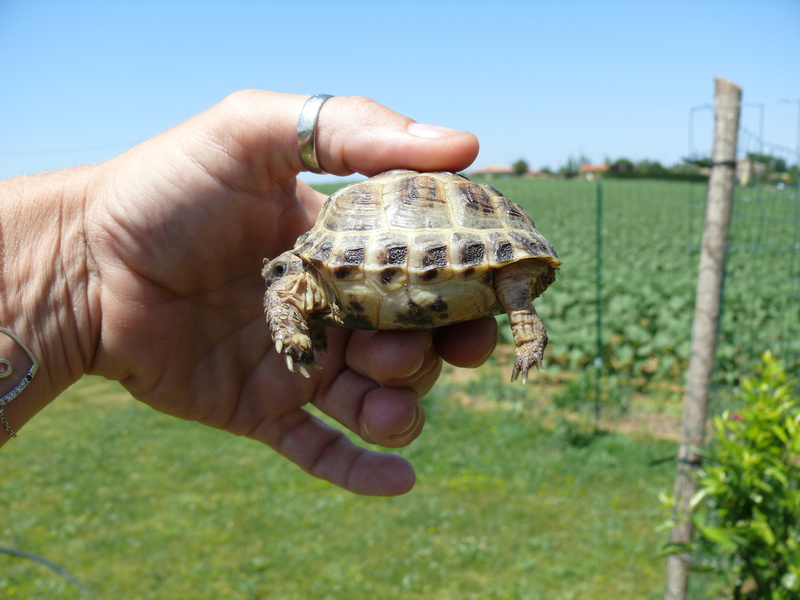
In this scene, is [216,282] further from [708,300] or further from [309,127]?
[708,300]

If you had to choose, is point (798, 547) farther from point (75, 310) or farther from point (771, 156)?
point (771, 156)

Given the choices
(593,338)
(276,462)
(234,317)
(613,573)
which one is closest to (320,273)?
(234,317)

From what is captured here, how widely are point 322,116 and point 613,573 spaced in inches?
209

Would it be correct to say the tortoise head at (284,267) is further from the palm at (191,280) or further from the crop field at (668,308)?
the crop field at (668,308)

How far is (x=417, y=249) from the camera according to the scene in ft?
8.23

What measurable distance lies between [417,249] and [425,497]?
578 centimetres

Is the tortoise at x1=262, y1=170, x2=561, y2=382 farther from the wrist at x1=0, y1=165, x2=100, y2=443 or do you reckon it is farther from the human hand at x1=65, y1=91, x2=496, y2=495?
the wrist at x1=0, y1=165, x2=100, y2=443

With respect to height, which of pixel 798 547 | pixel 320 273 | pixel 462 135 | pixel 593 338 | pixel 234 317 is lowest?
pixel 593 338

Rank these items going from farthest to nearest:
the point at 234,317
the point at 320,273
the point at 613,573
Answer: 1. the point at 613,573
2. the point at 234,317
3. the point at 320,273

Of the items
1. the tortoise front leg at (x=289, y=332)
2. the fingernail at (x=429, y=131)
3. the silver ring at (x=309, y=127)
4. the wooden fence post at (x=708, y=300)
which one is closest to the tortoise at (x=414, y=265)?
the tortoise front leg at (x=289, y=332)

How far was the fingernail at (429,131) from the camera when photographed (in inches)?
119

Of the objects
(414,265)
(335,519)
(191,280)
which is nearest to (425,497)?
(335,519)

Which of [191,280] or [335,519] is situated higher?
[191,280]

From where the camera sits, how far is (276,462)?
28.9 feet
